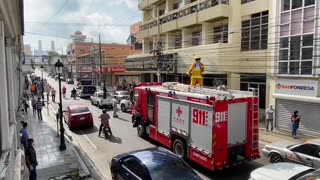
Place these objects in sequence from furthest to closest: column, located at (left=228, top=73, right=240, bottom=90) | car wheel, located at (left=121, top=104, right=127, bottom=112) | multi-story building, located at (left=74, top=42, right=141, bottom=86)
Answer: multi-story building, located at (left=74, top=42, right=141, bottom=86) → car wheel, located at (left=121, top=104, right=127, bottom=112) → column, located at (left=228, top=73, right=240, bottom=90)

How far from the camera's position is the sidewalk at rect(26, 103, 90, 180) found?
34.4 feet

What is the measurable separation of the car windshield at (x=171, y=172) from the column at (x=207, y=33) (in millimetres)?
19163

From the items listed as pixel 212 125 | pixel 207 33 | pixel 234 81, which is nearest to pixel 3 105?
pixel 212 125

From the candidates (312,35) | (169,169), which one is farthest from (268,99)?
(169,169)

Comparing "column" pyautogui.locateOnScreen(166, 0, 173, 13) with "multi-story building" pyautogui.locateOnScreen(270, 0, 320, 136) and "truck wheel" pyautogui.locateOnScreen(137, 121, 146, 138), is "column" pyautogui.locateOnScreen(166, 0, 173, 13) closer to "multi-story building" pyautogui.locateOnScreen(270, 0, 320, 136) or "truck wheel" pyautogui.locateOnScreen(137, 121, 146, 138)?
"multi-story building" pyautogui.locateOnScreen(270, 0, 320, 136)

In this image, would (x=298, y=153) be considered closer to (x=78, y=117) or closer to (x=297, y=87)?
(x=297, y=87)

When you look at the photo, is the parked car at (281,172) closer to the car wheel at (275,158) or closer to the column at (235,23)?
the car wheel at (275,158)

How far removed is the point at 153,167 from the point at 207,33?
19.8 meters

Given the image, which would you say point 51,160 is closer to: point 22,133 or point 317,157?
point 22,133

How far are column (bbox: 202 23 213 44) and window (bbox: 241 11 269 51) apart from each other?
370 centimetres

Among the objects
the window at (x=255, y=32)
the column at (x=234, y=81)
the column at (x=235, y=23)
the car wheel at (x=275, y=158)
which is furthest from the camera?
the column at (x=234, y=81)

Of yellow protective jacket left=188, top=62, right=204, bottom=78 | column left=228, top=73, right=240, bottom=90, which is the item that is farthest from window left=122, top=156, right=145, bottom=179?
column left=228, top=73, right=240, bottom=90

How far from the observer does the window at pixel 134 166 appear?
316 inches

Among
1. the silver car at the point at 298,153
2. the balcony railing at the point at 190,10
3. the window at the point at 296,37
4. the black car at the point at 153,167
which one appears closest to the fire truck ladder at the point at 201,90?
the silver car at the point at 298,153
